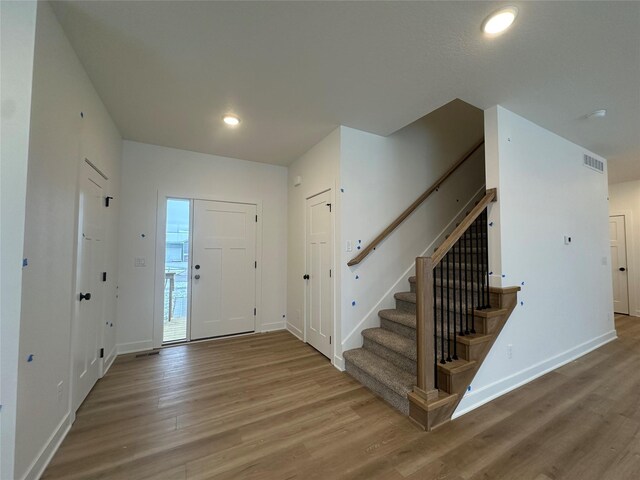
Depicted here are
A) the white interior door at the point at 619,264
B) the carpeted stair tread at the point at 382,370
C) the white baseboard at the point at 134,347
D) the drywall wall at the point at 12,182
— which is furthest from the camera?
the white interior door at the point at 619,264

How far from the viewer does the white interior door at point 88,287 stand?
1.98m

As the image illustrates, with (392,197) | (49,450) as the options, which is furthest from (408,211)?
(49,450)

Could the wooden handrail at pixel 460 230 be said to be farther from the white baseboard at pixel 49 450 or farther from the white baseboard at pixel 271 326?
the white baseboard at pixel 271 326

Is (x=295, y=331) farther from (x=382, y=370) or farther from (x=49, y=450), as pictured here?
(x=49, y=450)

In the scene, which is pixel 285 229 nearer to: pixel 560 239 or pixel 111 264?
pixel 111 264

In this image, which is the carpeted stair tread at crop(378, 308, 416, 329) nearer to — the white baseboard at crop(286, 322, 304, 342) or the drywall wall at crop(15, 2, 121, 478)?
the white baseboard at crop(286, 322, 304, 342)

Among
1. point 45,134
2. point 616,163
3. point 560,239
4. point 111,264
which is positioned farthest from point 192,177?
point 616,163

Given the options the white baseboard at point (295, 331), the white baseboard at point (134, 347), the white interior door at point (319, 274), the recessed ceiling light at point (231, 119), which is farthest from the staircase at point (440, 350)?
the white baseboard at point (134, 347)

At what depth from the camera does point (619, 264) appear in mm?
5055

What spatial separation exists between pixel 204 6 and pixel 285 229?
9.92ft

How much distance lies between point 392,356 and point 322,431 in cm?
98

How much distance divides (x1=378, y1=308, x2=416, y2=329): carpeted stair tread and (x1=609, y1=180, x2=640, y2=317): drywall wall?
537cm

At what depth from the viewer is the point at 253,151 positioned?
3.62m

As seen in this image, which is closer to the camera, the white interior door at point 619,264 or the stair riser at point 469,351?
the stair riser at point 469,351
